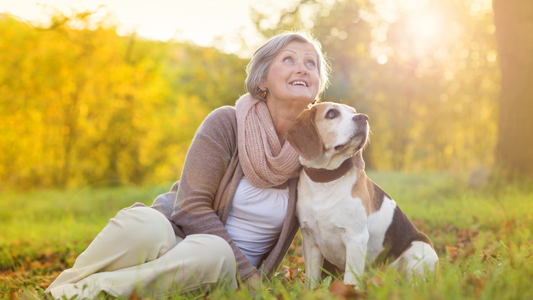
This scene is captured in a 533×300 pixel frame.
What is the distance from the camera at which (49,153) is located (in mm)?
13188

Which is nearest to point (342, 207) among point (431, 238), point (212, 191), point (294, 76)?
point (212, 191)

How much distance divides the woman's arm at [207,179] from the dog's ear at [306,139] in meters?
0.53

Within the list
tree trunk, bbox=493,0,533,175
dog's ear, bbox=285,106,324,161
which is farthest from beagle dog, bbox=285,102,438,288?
tree trunk, bbox=493,0,533,175

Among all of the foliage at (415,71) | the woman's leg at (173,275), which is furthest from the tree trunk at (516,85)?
the woman's leg at (173,275)

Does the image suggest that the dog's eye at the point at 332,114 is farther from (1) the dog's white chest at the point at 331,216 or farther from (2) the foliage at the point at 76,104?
(2) the foliage at the point at 76,104

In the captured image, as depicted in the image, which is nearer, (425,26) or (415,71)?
(425,26)

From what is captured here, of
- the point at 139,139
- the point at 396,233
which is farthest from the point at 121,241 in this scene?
the point at 139,139

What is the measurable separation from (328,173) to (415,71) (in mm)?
18354

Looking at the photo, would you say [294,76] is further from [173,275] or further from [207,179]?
[173,275]

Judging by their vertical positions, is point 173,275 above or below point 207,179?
below

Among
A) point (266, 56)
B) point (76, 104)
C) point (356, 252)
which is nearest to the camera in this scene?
point (356, 252)

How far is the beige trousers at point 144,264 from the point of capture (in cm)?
223

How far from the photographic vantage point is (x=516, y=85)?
6.56 m

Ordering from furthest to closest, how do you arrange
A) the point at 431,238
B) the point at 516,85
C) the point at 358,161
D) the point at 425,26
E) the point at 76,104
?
the point at 425,26 → the point at 76,104 → the point at 516,85 → the point at 431,238 → the point at 358,161
